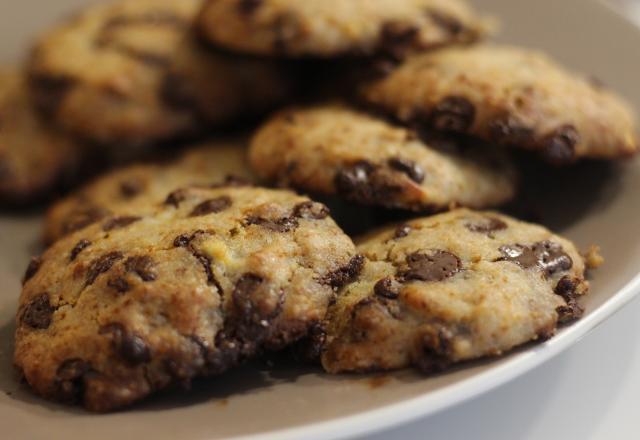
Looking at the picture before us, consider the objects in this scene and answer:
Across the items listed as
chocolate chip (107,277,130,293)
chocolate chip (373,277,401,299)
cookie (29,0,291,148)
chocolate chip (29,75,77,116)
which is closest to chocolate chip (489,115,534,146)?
chocolate chip (373,277,401,299)

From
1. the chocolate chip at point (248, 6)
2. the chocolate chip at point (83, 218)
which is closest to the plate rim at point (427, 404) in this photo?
the chocolate chip at point (83, 218)

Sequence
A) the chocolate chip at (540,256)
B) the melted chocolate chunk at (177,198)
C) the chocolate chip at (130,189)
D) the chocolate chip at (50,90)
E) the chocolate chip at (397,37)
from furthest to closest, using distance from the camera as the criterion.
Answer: the chocolate chip at (50,90) → the chocolate chip at (130,189) → the chocolate chip at (397,37) → the melted chocolate chunk at (177,198) → the chocolate chip at (540,256)

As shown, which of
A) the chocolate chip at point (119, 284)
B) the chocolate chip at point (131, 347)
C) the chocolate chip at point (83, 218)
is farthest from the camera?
the chocolate chip at point (83, 218)

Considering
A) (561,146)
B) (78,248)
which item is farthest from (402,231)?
(78,248)

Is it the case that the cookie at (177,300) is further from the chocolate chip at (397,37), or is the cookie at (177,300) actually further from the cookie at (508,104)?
the chocolate chip at (397,37)

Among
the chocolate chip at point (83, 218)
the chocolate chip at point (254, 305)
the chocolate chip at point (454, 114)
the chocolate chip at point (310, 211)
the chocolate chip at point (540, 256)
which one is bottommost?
the chocolate chip at point (83, 218)

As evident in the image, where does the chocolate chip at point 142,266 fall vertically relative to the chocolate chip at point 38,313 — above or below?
above
